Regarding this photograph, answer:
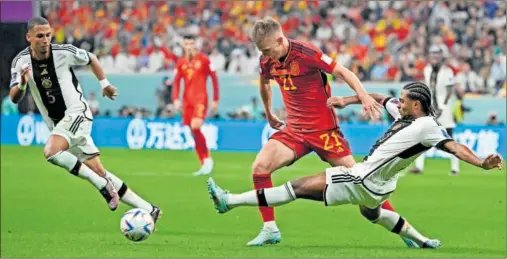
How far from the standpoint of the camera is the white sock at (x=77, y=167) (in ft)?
36.3

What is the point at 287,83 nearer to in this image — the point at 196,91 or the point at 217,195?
the point at 217,195

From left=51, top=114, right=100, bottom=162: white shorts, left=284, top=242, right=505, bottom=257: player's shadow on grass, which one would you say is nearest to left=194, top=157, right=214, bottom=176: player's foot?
left=51, top=114, right=100, bottom=162: white shorts

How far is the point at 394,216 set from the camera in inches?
403

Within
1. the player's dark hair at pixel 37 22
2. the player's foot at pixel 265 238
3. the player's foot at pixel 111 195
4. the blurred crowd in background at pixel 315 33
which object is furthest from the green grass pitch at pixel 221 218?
the blurred crowd in background at pixel 315 33

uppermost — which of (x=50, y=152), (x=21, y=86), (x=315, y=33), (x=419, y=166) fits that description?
(x=21, y=86)

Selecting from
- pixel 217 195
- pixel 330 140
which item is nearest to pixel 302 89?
pixel 330 140

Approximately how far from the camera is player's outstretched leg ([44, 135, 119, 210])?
11039 mm

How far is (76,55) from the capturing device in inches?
452

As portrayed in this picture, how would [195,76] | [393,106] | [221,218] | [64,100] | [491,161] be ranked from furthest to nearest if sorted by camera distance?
[195,76]
[221,218]
[64,100]
[393,106]
[491,161]

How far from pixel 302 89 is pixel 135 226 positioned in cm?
211

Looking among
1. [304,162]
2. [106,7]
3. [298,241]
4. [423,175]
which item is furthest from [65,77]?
[106,7]

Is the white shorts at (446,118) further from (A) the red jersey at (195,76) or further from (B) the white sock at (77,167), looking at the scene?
(B) the white sock at (77,167)

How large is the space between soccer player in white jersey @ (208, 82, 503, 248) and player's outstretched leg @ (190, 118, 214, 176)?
8.94 meters

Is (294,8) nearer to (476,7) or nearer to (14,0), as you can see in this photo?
(476,7)
